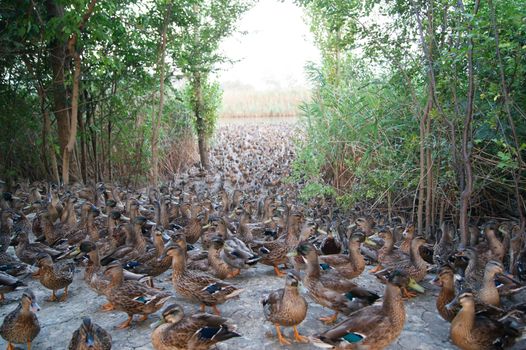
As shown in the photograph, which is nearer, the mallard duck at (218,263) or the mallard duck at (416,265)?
the mallard duck at (416,265)

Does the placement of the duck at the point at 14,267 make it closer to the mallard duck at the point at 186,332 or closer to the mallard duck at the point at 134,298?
the mallard duck at the point at 134,298

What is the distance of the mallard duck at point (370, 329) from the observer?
4.14 m

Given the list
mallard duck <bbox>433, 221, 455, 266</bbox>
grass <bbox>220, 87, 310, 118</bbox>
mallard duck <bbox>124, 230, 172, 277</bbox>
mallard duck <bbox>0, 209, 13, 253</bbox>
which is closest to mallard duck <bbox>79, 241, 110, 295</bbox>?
mallard duck <bbox>124, 230, 172, 277</bbox>

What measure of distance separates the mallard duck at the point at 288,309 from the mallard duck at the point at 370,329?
1.46ft

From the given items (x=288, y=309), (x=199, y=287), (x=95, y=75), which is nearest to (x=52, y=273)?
(x=199, y=287)

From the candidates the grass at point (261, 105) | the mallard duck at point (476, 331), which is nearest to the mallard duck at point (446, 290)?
the mallard duck at point (476, 331)

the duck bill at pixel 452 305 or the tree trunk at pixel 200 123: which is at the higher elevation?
the tree trunk at pixel 200 123

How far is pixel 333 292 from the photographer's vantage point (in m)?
5.12

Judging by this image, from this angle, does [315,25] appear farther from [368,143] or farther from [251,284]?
[251,284]

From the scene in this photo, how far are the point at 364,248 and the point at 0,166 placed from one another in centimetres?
1020

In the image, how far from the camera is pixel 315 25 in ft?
51.1

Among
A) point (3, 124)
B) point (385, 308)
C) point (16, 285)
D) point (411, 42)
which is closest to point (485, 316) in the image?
point (385, 308)

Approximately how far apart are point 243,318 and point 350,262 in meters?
1.75

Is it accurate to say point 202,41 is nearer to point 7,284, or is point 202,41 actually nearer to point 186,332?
point 7,284
